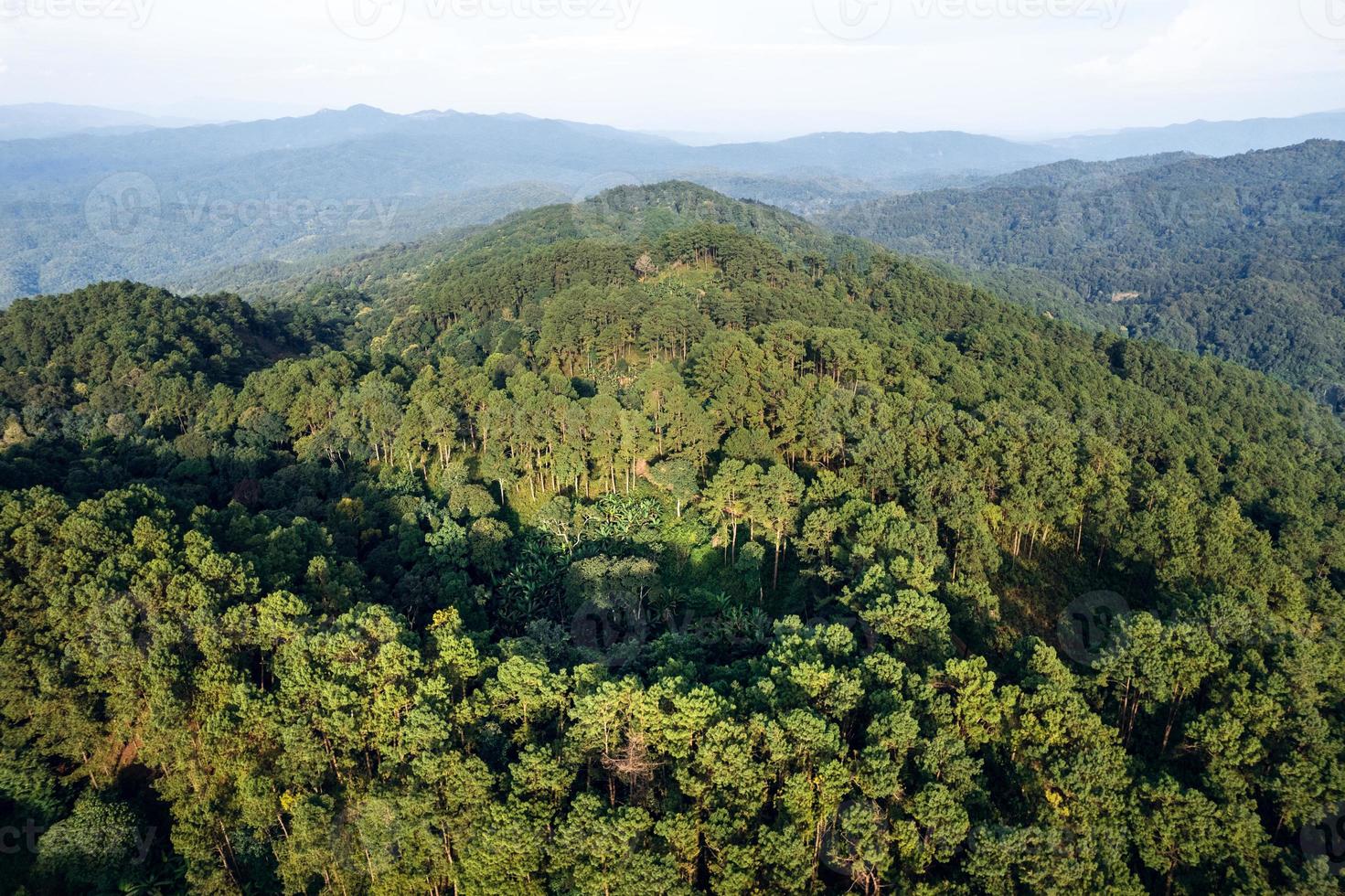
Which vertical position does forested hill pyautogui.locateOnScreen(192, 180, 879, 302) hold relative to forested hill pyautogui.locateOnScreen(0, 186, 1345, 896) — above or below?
above

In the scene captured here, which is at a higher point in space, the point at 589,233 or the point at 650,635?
the point at 589,233

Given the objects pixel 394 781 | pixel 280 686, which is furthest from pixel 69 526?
pixel 394 781

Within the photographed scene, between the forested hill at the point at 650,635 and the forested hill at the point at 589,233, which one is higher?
the forested hill at the point at 589,233

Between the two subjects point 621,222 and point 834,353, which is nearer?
point 834,353

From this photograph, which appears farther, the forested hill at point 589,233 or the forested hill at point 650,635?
the forested hill at point 589,233

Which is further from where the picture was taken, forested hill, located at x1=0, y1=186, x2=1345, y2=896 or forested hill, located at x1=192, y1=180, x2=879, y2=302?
forested hill, located at x1=192, y1=180, x2=879, y2=302

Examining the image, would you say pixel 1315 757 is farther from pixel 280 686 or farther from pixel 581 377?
pixel 581 377

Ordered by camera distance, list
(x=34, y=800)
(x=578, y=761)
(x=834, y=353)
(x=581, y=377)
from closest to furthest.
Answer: (x=578, y=761), (x=34, y=800), (x=834, y=353), (x=581, y=377)

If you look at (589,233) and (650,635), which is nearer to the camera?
(650,635)
